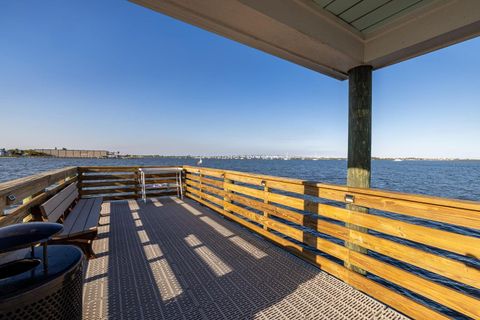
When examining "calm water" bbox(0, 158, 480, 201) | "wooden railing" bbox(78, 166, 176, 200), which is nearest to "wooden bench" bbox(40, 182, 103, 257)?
"wooden railing" bbox(78, 166, 176, 200)

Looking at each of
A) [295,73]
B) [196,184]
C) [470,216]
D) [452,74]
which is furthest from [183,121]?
[470,216]

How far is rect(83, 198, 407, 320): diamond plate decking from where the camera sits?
175 cm

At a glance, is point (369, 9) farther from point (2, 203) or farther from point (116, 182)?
point (116, 182)

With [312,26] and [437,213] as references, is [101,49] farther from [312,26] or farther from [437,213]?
[437,213]

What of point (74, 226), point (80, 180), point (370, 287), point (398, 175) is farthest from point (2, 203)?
point (398, 175)

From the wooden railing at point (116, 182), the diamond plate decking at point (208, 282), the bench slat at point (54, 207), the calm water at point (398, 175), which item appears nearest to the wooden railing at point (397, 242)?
the diamond plate decking at point (208, 282)

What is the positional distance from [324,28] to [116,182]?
21.1 ft

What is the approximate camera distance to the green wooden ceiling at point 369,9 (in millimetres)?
1976

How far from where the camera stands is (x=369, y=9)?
81.9 inches

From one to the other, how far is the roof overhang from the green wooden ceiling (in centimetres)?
3

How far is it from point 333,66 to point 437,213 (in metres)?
1.93

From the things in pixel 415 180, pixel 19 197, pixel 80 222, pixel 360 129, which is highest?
pixel 360 129

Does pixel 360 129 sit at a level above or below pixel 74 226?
above

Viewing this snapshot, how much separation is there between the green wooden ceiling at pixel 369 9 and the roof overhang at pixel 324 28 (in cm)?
3
